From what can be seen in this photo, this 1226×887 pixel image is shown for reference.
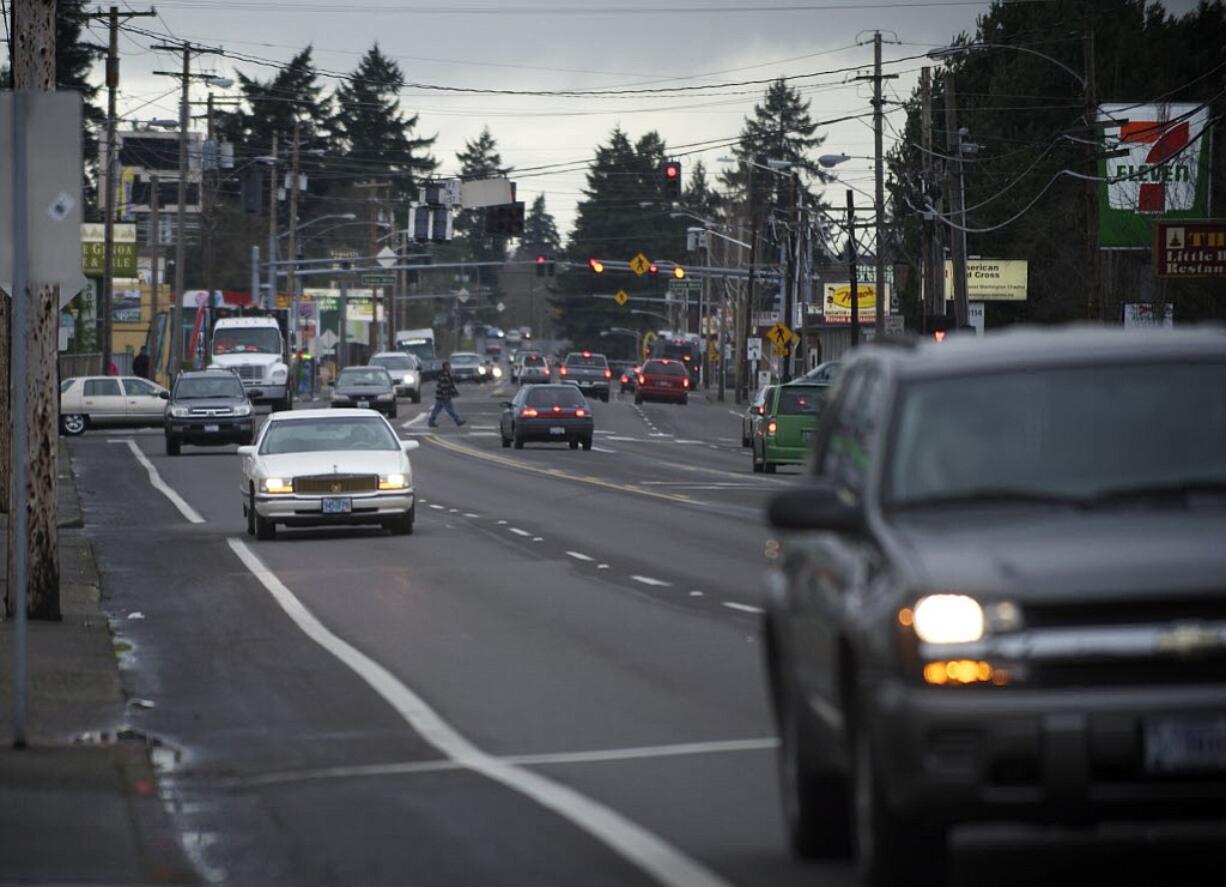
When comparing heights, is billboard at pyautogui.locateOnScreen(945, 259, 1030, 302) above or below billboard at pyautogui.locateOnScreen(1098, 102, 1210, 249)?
below

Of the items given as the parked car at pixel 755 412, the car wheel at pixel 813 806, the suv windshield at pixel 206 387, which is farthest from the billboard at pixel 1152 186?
the car wheel at pixel 813 806

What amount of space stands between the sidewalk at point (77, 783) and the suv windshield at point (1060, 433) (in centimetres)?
321

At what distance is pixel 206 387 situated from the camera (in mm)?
54750

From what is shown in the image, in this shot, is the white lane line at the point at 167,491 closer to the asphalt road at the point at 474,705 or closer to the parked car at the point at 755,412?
the asphalt road at the point at 474,705

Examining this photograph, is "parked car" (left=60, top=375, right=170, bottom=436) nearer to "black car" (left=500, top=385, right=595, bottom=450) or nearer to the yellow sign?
"black car" (left=500, top=385, right=595, bottom=450)

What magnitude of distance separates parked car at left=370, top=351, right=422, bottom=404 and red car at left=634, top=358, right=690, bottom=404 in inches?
370

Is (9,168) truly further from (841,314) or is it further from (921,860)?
(841,314)

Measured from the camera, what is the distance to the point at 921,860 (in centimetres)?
754

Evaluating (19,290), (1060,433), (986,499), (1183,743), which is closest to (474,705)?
(19,290)

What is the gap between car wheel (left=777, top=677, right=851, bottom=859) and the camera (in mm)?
8773

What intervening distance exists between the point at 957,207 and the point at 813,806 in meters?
53.6

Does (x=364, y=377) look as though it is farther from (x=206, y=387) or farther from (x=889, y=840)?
(x=889, y=840)

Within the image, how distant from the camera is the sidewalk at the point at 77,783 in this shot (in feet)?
30.6

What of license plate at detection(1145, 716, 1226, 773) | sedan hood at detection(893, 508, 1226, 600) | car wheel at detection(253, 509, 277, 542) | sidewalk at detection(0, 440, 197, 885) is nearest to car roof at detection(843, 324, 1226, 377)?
sedan hood at detection(893, 508, 1226, 600)
